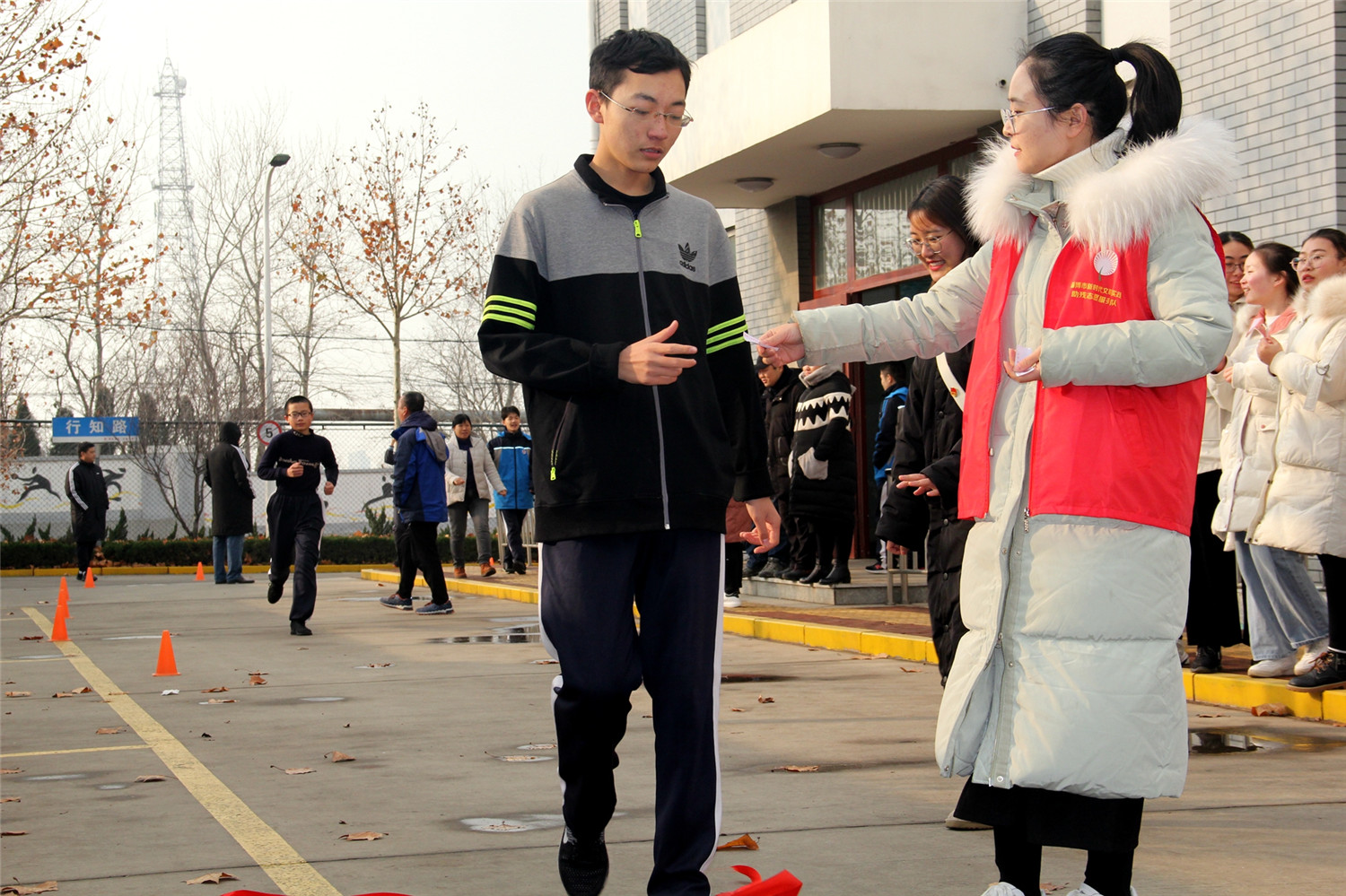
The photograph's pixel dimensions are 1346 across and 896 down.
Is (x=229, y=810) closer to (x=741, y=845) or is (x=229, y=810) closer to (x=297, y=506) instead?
(x=741, y=845)

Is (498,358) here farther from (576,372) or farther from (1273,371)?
(1273,371)

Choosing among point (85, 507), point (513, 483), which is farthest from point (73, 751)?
point (85, 507)

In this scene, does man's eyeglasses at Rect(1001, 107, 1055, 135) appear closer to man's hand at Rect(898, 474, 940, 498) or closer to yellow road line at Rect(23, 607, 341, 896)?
man's hand at Rect(898, 474, 940, 498)

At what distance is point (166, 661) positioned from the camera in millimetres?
9836

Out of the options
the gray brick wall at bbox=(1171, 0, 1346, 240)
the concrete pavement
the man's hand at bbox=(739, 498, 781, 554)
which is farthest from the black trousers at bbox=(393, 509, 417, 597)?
the man's hand at bbox=(739, 498, 781, 554)

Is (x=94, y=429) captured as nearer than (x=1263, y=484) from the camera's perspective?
No

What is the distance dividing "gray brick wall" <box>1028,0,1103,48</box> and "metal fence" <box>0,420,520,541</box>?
1893 cm

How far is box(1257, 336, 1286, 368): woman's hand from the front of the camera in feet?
23.5

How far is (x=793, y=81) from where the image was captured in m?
14.0

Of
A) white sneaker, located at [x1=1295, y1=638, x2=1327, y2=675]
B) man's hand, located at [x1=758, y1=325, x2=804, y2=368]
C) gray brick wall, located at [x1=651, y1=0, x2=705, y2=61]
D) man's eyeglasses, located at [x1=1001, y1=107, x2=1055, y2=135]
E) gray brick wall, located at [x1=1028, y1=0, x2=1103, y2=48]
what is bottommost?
white sneaker, located at [x1=1295, y1=638, x2=1327, y2=675]

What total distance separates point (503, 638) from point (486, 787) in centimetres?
639

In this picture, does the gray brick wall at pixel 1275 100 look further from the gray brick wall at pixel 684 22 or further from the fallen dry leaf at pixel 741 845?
the gray brick wall at pixel 684 22

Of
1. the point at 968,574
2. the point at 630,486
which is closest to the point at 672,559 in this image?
the point at 630,486

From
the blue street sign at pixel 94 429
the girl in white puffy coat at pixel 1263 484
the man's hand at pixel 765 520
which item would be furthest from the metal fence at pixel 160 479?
the man's hand at pixel 765 520
